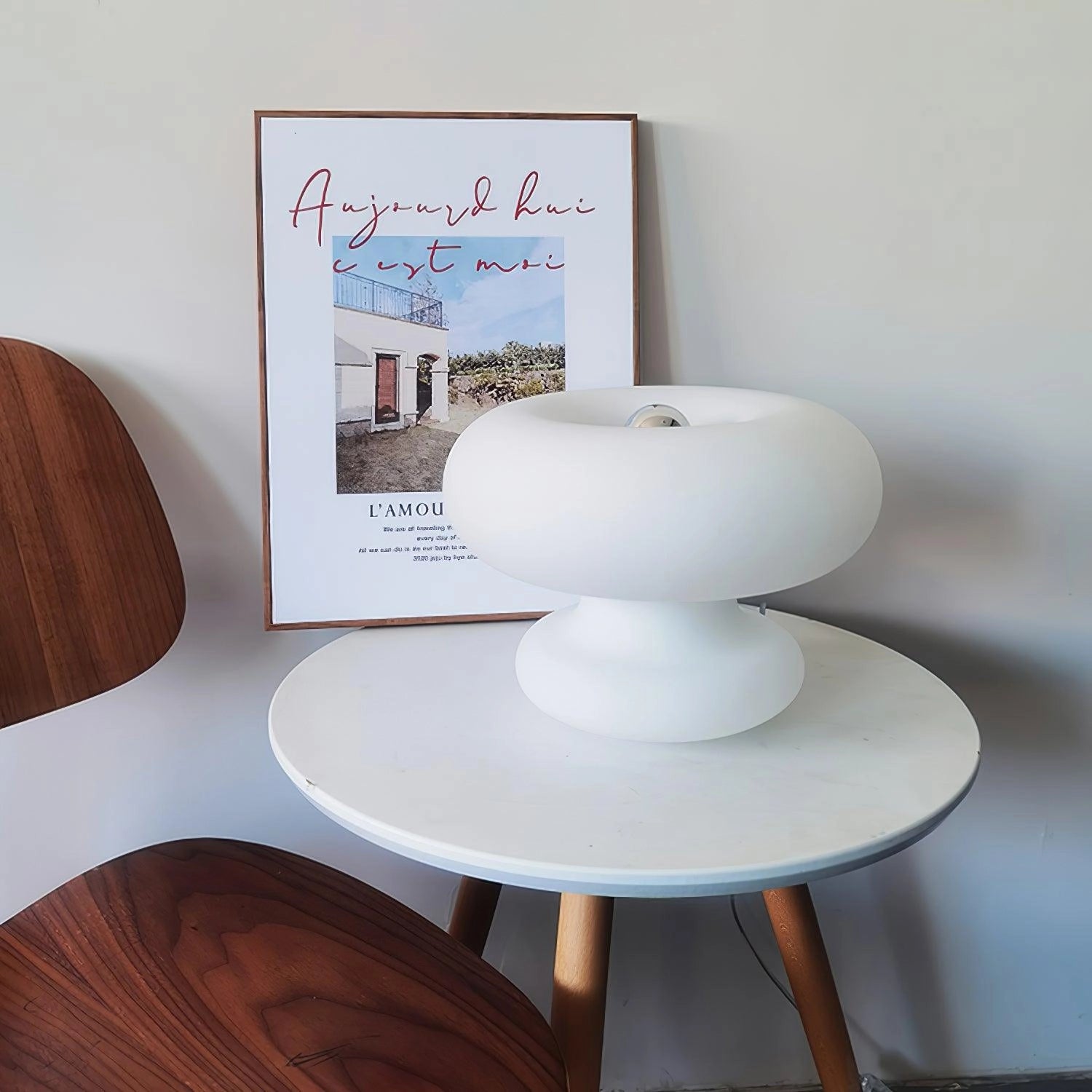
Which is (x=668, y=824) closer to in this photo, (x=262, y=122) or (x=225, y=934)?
(x=225, y=934)

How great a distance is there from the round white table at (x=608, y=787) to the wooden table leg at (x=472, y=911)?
209 millimetres

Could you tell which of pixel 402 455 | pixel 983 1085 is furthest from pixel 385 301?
pixel 983 1085

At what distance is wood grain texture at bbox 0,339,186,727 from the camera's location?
2.32 ft

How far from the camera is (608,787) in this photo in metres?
0.57

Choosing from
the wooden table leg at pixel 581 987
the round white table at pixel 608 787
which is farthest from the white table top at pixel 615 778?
the wooden table leg at pixel 581 987

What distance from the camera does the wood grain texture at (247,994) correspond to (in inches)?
21.0

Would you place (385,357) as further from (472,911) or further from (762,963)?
(762,963)

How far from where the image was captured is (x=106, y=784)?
35.2 inches

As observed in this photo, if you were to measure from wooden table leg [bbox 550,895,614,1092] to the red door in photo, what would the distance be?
43cm

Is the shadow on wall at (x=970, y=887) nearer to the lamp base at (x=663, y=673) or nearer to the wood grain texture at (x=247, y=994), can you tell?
the lamp base at (x=663, y=673)

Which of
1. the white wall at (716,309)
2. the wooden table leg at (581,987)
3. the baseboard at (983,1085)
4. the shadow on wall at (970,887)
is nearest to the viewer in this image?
the wooden table leg at (581,987)

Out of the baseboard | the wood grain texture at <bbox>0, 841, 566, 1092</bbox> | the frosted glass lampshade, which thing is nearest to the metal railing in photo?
the frosted glass lampshade

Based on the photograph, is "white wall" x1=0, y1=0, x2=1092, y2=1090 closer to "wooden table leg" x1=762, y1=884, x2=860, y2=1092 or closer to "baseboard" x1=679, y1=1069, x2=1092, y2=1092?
"baseboard" x1=679, y1=1069, x2=1092, y2=1092

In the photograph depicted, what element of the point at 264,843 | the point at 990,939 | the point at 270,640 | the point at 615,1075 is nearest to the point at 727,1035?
the point at 615,1075
